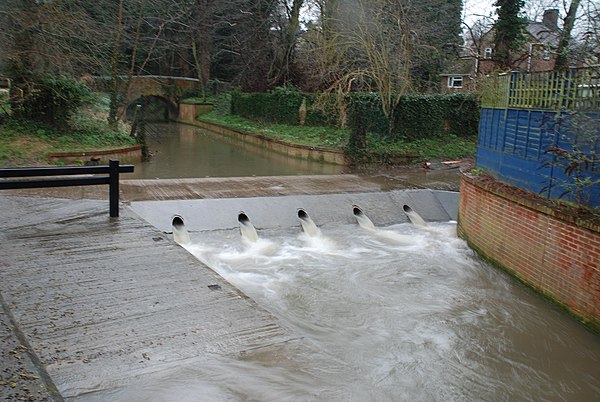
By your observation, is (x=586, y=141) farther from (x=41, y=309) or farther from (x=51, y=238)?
(x=51, y=238)

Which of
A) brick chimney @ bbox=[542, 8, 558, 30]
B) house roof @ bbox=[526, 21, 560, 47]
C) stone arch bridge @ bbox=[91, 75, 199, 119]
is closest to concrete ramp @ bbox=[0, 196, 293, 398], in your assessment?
house roof @ bbox=[526, 21, 560, 47]

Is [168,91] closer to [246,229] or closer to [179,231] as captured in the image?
[246,229]

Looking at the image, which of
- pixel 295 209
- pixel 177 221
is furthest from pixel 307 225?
pixel 177 221

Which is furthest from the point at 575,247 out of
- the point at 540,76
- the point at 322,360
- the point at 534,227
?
the point at 322,360

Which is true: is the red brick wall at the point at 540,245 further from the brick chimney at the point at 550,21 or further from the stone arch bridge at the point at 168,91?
the stone arch bridge at the point at 168,91

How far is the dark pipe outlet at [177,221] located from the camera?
10438 millimetres

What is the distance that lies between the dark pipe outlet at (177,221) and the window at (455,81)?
1101 inches

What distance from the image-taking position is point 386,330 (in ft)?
21.6

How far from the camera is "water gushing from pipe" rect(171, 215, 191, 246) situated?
9957 millimetres

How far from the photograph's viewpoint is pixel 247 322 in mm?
5199

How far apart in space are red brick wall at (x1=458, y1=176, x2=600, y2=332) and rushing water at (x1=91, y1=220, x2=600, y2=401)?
26cm

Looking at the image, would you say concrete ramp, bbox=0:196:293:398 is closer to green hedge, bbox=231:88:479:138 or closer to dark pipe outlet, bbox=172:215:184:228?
dark pipe outlet, bbox=172:215:184:228

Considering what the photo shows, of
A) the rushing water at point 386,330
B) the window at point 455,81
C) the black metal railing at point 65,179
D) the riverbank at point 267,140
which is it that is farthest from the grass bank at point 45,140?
the window at point 455,81

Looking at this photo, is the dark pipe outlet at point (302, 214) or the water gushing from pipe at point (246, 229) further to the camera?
the dark pipe outlet at point (302, 214)
